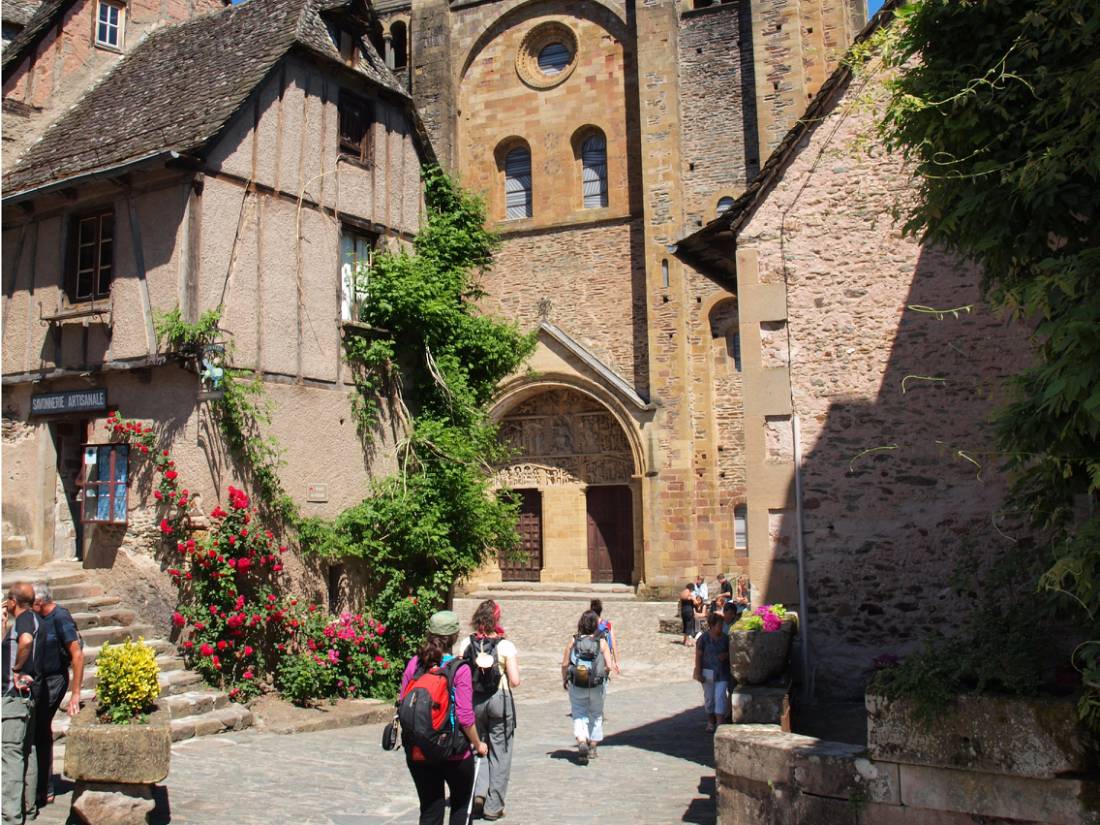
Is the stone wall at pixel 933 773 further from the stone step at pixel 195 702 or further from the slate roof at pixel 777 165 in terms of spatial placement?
the stone step at pixel 195 702

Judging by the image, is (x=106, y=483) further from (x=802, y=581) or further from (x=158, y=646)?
(x=802, y=581)

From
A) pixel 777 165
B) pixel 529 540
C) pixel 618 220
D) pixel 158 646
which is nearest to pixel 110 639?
pixel 158 646

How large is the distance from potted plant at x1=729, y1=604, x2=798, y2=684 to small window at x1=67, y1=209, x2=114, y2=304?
7888 mm

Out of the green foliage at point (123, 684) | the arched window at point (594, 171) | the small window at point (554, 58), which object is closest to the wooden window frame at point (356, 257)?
the green foliage at point (123, 684)

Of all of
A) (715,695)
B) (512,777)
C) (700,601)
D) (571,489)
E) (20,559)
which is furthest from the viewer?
(571,489)

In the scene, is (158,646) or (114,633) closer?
(114,633)

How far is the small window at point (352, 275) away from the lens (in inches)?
482

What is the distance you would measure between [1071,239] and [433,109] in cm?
2093

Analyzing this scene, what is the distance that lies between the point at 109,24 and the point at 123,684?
10982 mm

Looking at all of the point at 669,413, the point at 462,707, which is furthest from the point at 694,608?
the point at 462,707

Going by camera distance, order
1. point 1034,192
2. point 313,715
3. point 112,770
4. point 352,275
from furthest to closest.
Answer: point 352,275
point 313,715
point 112,770
point 1034,192

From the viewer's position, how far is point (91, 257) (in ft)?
37.1

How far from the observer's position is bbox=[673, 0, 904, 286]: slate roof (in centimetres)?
820

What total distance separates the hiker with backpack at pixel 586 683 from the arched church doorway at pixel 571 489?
13.0m
